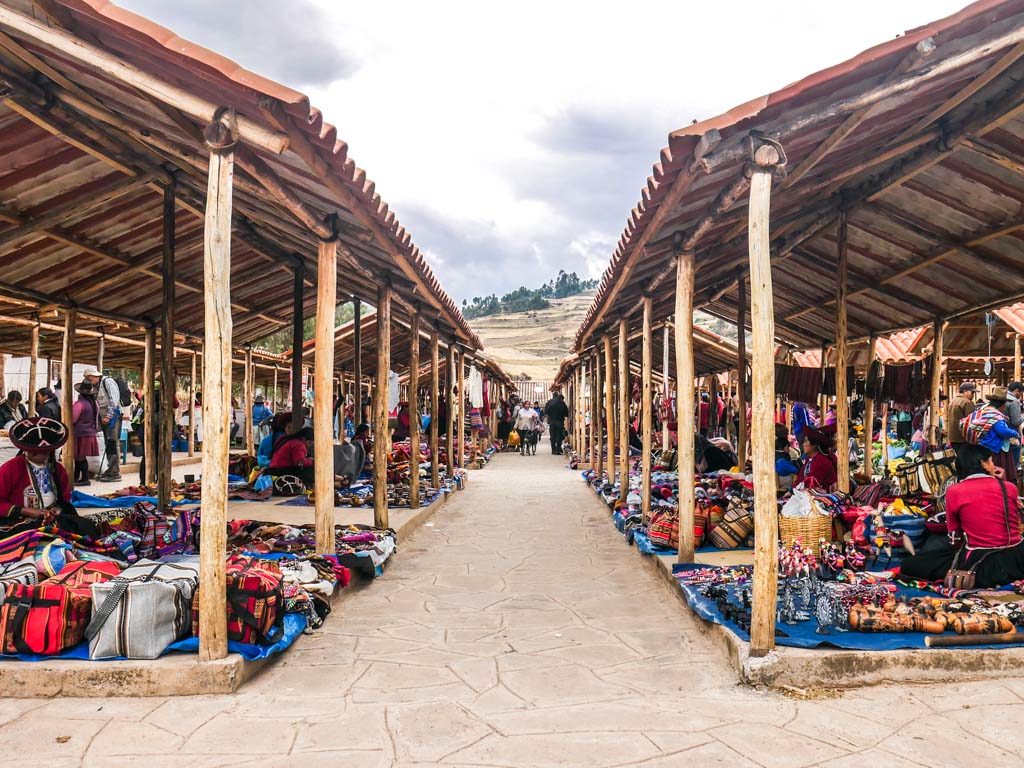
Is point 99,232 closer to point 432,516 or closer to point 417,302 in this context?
point 417,302

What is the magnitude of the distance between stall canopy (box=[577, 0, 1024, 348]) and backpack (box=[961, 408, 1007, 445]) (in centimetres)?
176

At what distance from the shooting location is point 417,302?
10.4 m

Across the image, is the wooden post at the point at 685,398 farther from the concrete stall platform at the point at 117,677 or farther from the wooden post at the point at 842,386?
the concrete stall platform at the point at 117,677

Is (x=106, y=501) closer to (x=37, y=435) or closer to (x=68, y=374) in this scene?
(x=68, y=374)

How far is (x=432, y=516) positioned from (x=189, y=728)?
7.74 m

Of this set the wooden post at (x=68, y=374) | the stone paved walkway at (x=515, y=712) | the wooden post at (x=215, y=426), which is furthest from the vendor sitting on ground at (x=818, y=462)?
the wooden post at (x=68, y=374)

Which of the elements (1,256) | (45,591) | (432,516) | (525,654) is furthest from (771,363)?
(1,256)

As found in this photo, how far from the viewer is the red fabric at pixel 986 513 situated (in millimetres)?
5480

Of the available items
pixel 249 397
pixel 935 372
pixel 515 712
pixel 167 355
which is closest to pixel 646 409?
pixel 935 372

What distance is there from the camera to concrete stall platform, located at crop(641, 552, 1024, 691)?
14.0 ft

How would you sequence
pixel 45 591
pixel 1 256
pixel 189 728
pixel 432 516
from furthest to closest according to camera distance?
pixel 432 516
pixel 1 256
pixel 45 591
pixel 189 728

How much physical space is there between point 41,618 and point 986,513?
607 centimetres

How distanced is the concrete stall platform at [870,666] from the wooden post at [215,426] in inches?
116

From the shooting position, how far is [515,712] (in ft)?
13.0
